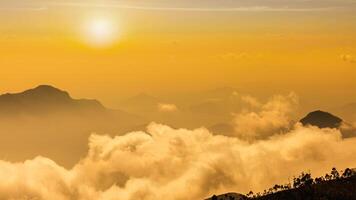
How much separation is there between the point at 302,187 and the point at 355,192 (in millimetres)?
15483

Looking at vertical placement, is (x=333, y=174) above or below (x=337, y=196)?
above

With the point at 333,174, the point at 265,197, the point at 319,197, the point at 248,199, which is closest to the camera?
the point at 319,197

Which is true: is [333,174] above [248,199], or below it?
above

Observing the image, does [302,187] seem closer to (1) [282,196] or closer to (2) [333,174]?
(1) [282,196]

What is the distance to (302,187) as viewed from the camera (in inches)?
5881

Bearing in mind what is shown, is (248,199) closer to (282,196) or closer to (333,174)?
(282,196)

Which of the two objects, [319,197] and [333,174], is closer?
[319,197]

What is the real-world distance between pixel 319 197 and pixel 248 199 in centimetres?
2993

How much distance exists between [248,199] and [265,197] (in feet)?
42.1

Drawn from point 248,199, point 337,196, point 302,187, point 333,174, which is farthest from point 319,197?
point 333,174

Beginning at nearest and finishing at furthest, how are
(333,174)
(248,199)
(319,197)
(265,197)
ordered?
(319,197) → (265,197) → (248,199) → (333,174)

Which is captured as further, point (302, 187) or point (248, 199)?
point (248, 199)

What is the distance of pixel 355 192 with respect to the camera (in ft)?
456

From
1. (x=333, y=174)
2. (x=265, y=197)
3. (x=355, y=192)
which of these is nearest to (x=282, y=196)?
(x=265, y=197)
